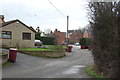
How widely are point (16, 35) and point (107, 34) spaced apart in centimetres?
2228

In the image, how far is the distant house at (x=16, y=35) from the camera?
27281 millimetres

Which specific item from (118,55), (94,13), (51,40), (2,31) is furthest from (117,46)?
(51,40)

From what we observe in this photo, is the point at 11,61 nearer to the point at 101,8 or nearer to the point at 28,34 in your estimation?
the point at 101,8

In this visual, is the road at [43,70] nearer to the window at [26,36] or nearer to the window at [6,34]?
the window at [6,34]

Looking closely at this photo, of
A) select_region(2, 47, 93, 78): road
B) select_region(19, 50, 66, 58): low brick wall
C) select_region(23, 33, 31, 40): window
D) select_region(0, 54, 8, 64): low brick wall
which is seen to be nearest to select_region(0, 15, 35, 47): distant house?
select_region(23, 33, 31, 40): window

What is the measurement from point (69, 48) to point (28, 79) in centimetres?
2266

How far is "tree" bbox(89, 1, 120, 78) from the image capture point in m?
7.10

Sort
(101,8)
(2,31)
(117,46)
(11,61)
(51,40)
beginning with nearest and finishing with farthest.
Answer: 1. (117,46)
2. (101,8)
3. (11,61)
4. (2,31)
5. (51,40)

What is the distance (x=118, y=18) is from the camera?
7.43 meters

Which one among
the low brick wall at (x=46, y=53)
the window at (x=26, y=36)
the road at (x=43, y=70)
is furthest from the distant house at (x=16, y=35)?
the road at (x=43, y=70)

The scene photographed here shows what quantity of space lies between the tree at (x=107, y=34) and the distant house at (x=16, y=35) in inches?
795

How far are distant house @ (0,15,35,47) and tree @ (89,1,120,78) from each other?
20198 mm

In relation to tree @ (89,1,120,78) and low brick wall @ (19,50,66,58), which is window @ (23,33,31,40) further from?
tree @ (89,1,120,78)

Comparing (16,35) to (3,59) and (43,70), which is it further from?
(43,70)
